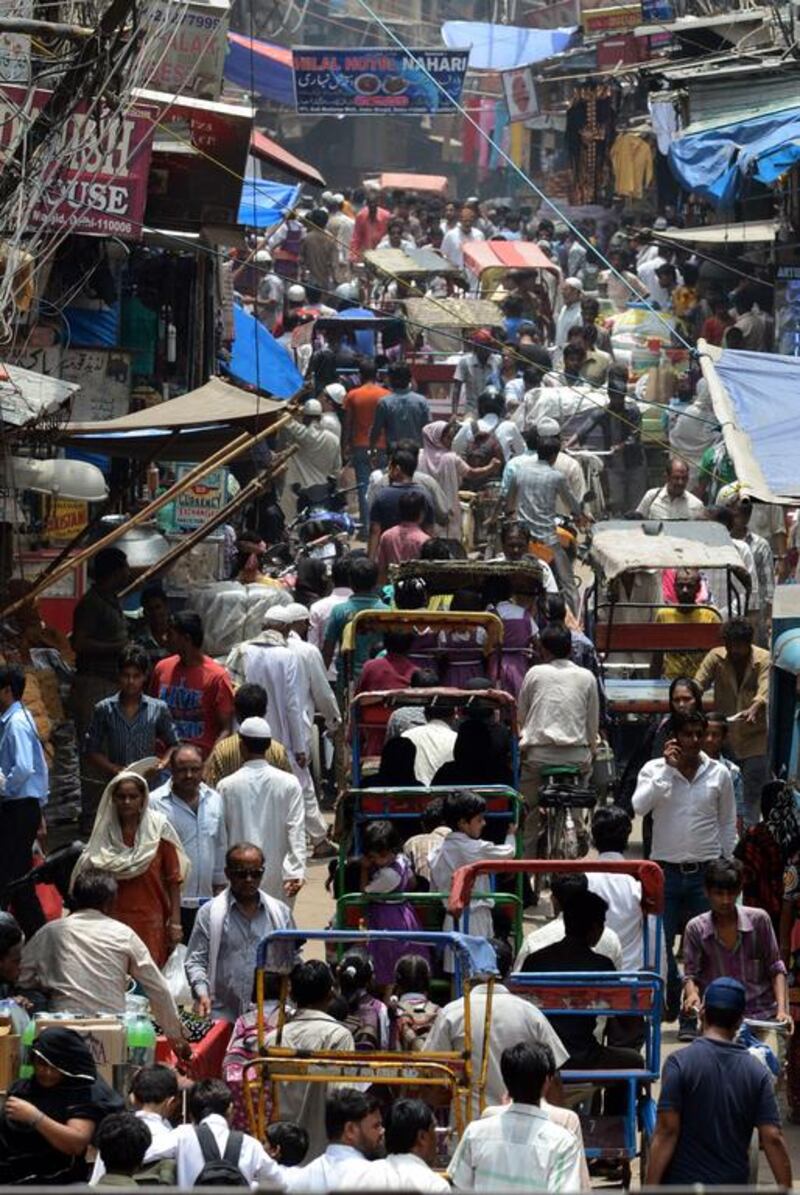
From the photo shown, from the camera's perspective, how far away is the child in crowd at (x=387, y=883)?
10.0 meters

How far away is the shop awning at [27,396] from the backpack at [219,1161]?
6874 mm

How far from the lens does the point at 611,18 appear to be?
4312 centimetres

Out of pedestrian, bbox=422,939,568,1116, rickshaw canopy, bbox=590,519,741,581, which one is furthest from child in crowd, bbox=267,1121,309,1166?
rickshaw canopy, bbox=590,519,741,581

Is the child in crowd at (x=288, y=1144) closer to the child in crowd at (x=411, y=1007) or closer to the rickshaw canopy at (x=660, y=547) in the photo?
the child in crowd at (x=411, y=1007)

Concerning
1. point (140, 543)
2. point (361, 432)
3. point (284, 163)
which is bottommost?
point (140, 543)

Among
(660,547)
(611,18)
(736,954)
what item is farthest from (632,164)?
(736,954)

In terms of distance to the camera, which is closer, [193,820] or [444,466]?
[193,820]

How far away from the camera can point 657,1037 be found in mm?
8977

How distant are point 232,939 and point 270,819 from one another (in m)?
1.35

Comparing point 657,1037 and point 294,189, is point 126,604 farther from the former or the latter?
point 294,189

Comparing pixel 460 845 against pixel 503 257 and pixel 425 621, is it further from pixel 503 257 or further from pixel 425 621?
pixel 503 257

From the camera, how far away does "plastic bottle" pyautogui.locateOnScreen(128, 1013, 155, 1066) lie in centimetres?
875

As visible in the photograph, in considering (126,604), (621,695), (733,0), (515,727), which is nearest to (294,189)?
(733,0)

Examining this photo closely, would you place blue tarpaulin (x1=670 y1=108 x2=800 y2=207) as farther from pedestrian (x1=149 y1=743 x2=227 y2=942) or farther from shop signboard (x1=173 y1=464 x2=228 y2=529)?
pedestrian (x1=149 y1=743 x2=227 y2=942)
